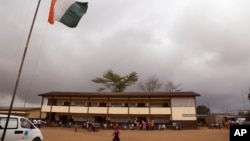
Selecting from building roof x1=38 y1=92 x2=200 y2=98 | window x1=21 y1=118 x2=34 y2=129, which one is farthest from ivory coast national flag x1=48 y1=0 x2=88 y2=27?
building roof x1=38 y1=92 x2=200 y2=98

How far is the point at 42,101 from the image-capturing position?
4544 centimetres

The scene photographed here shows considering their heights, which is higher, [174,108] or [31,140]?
[174,108]

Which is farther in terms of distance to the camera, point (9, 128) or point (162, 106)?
point (162, 106)

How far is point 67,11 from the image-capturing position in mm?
10758

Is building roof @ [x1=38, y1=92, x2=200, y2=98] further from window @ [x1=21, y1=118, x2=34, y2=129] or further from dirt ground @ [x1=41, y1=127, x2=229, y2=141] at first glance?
window @ [x1=21, y1=118, x2=34, y2=129]

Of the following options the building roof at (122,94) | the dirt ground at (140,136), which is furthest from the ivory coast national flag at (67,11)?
the building roof at (122,94)

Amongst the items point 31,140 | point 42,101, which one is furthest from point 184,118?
point 31,140

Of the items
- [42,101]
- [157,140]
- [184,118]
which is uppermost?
[42,101]

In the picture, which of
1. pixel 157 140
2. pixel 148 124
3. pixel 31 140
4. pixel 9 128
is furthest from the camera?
pixel 148 124

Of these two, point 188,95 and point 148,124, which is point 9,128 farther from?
point 188,95

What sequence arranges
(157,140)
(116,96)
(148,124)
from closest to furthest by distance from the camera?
1. (157,140)
2. (148,124)
3. (116,96)

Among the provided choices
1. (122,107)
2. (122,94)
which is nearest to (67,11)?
(122,94)

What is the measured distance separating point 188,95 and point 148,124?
8395mm

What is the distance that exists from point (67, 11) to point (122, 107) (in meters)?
34.2
